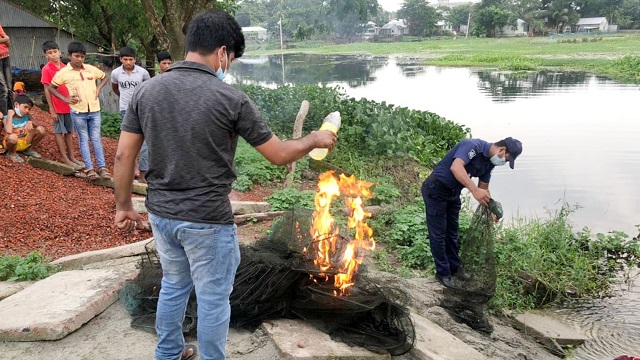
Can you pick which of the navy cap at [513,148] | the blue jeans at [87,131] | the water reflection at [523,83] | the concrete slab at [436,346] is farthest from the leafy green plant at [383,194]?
the water reflection at [523,83]

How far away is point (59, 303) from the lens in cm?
396

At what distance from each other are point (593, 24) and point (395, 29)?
30813mm

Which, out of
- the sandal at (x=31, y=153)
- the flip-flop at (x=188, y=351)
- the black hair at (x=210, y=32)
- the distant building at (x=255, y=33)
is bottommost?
the flip-flop at (x=188, y=351)

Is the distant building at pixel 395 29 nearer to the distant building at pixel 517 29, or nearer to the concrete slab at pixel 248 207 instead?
the distant building at pixel 517 29

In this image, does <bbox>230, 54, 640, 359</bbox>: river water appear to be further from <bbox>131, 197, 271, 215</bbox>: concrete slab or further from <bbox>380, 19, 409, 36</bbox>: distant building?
<bbox>380, 19, 409, 36</bbox>: distant building

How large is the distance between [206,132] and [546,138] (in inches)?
550

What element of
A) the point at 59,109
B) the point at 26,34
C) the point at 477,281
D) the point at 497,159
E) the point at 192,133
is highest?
the point at 26,34

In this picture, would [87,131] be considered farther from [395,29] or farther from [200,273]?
[395,29]

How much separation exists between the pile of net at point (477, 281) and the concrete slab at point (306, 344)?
83.7 inches

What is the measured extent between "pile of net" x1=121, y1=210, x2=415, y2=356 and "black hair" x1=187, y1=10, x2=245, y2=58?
1.88 m

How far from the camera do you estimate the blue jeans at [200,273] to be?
2.64m

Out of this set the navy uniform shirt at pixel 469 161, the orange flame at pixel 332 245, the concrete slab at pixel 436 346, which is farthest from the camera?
the navy uniform shirt at pixel 469 161

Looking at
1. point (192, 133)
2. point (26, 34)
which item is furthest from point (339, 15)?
point (192, 133)

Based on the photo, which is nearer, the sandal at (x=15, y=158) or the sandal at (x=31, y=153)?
the sandal at (x=15, y=158)
